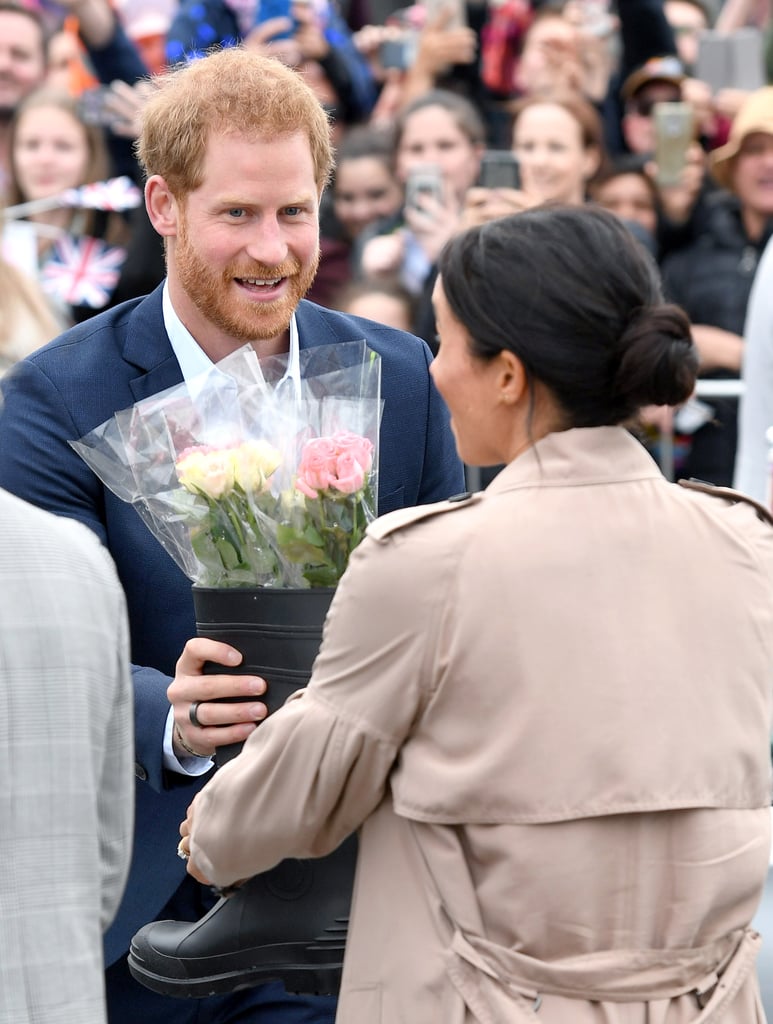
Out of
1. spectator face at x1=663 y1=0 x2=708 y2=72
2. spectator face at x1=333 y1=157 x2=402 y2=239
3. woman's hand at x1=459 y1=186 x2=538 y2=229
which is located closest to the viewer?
woman's hand at x1=459 y1=186 x2=538 y2=229

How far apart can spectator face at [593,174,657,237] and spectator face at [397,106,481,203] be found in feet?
1.83

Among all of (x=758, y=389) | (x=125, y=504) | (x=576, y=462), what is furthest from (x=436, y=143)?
(x=576, y=462)

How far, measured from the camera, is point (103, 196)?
6926 mm

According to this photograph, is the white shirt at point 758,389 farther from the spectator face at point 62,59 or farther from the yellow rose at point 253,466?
the spectator face at point 62,59

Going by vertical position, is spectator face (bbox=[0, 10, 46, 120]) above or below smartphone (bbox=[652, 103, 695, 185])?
above

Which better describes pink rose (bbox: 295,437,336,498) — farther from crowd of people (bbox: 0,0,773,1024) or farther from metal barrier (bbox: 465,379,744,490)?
metal barrier (bbox: 465,379,744,490)

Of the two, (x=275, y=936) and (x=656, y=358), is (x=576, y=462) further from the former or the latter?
(x=275, y=936)

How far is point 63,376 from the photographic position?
9.94 feet

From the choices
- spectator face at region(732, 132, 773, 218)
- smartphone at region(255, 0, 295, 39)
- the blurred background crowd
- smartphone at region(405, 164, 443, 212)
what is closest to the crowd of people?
the blurred background crowd

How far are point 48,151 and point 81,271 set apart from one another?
0.62 metres

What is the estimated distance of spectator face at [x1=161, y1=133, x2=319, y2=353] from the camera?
2.95 meters

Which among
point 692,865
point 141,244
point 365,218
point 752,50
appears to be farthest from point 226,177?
Answer: point 752,50

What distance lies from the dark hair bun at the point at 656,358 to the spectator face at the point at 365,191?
544 cm

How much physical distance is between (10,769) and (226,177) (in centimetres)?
142
